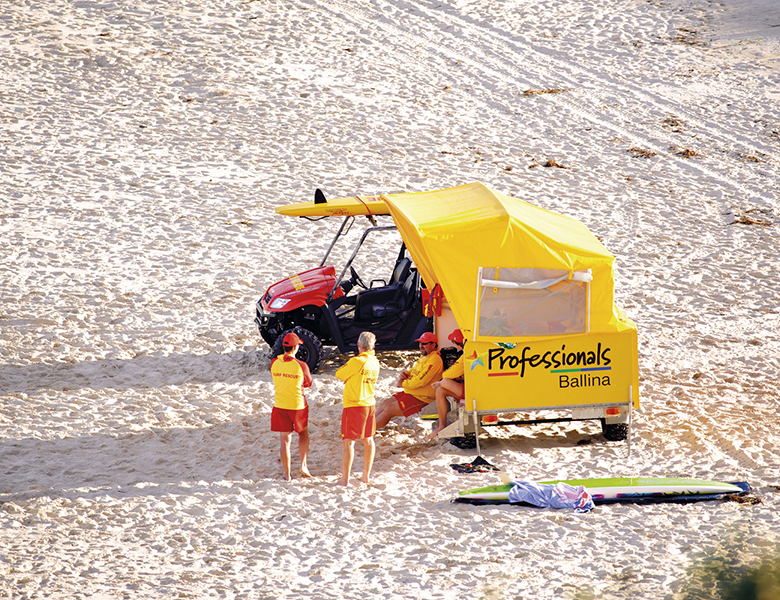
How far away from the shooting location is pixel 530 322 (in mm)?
A: 7500

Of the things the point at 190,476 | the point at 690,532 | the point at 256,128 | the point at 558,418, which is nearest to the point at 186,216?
the point at 256,128

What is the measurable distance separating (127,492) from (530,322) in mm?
4027

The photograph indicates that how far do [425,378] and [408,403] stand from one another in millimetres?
322

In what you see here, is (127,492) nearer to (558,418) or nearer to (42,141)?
(558,418)

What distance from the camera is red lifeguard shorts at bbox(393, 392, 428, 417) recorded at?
806 cm

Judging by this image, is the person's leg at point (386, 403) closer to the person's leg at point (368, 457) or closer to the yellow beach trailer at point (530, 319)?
the yellow beach trailer at point (530, 319)

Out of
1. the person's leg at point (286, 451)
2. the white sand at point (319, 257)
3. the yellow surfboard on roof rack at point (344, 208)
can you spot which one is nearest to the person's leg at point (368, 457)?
the white sand at point (319, 257)

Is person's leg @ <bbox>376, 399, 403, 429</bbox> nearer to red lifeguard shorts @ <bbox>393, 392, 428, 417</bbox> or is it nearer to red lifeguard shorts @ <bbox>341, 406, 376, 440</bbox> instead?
red lifeguard shorts @ <bbox>393, 392, 428, 417</bbox>

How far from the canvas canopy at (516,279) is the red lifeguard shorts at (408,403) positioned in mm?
1083

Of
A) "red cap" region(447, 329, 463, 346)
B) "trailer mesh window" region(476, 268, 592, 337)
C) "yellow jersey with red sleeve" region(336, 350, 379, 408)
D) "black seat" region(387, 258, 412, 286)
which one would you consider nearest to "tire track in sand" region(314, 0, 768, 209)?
"black seat" region(387, 258, 412, 286)

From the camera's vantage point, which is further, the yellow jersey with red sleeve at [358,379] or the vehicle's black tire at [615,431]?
the vehicle's black tire at [615,431]

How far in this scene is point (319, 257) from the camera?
1228 cm

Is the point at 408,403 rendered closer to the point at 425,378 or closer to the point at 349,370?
the point at 425,378

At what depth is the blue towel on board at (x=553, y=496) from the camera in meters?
6.66
